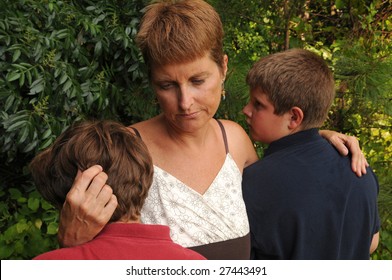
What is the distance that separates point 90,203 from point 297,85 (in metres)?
1.00

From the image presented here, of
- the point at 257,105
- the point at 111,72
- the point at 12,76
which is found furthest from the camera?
the point at 111,72

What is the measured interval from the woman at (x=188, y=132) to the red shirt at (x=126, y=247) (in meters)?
0.39

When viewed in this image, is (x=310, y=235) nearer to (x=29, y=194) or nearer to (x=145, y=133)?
(x=145, y=133)

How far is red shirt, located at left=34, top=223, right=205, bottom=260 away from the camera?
188cm

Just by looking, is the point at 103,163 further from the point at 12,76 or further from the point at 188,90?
the point at 12,76

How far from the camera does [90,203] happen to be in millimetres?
1900

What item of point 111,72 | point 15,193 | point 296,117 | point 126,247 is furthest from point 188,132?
point 15,193

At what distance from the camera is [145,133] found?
8.20ft

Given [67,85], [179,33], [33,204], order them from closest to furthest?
[179,33], [67,85], [33,204]

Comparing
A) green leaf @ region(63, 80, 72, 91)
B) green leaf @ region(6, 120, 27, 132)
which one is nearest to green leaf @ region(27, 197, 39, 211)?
green leaf @ region(6, 120, 27, 132)

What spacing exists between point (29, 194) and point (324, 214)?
209 cm

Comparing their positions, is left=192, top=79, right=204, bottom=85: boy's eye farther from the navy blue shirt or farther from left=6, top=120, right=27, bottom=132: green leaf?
left=6, top=120, right=27, bottom=132: green leaf

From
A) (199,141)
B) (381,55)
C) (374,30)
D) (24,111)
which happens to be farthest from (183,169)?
(374,30)

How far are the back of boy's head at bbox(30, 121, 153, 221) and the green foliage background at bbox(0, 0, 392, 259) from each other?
1101 millimetres
